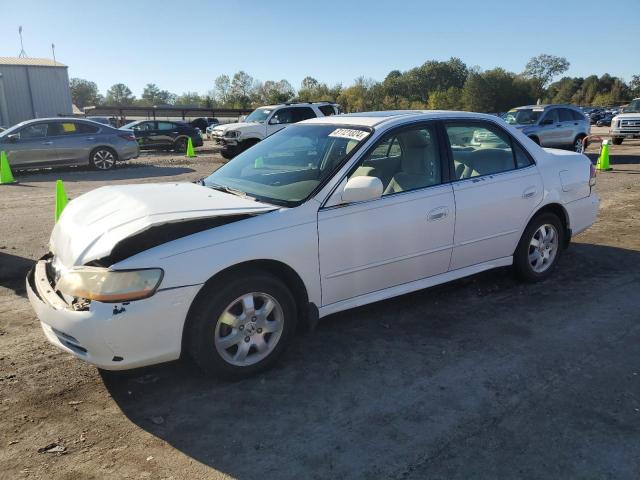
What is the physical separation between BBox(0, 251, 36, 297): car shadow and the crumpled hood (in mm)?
1717

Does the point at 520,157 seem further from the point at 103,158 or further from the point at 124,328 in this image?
the point at 103,158

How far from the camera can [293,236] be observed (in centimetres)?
346

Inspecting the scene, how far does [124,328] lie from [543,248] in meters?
3.98

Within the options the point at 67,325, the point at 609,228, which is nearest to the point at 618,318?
the point at 609,228

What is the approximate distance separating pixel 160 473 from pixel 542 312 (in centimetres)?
336

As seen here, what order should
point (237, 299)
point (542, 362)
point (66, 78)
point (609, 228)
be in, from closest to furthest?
point (237, 299), point (542, 362), point (609, 228), point (66, 78)

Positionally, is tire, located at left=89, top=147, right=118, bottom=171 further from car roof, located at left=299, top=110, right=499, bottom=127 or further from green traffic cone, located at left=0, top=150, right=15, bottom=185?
car roof, located at left=299, top=110, right=499, bottom=127

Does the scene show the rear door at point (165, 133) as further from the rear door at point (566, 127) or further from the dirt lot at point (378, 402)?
the dirt lot at point (378, 402)

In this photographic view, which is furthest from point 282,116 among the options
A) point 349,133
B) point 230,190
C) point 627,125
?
point 627,125

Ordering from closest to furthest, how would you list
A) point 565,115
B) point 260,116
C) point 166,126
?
point 565,115, point 260,116, point 166,126

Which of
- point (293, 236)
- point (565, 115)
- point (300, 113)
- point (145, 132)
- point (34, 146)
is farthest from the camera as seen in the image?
point (145, 132)

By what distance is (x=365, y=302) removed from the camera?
155 inches

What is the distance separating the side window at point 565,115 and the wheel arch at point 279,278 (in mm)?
15117

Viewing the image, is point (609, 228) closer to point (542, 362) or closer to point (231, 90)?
point (542, 362)
